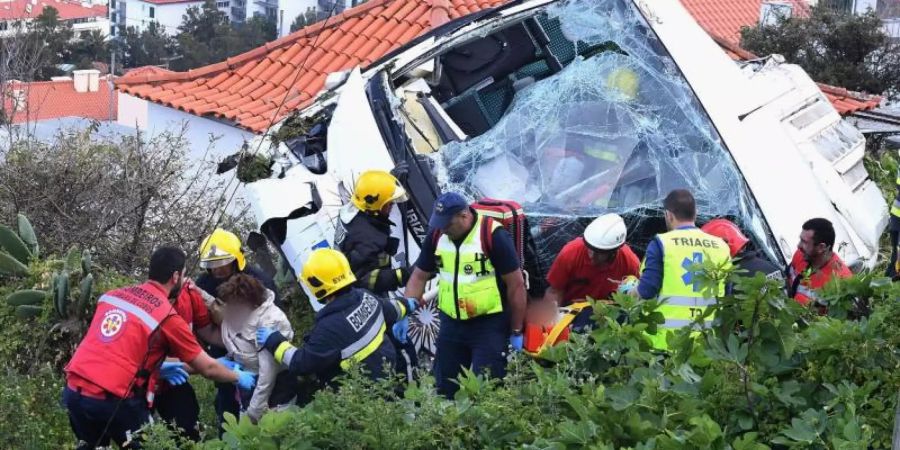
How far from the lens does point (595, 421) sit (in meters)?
4.03

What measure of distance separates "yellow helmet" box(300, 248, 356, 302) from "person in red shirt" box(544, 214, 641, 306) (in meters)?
1.39

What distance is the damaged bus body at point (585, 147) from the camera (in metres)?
7.61

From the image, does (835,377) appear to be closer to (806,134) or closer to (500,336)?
(500,336)

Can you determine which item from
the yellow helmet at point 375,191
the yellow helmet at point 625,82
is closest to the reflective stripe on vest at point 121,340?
the yellow helmet at point 375,191

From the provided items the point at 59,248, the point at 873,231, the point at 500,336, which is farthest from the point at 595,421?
the point at 59,248

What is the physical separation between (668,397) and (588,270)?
2.66m

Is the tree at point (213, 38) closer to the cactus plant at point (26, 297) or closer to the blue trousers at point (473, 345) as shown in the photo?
the cactus plant at point (26, 297)

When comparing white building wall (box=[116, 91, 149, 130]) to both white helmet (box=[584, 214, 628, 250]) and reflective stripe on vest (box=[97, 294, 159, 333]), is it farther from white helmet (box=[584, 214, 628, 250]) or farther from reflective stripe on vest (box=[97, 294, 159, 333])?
reflective stripe on vest (box=[97, 294, 159, 333])

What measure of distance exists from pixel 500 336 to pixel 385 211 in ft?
3.35

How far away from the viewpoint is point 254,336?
252 inches

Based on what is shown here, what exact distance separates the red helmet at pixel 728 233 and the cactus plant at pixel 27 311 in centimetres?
376

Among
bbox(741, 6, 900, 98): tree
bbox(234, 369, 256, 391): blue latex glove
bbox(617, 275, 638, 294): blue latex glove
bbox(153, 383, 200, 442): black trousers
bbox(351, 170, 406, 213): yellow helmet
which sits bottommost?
bbox(153, 383, 200, 442): black trousers

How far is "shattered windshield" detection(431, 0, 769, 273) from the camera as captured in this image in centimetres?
762

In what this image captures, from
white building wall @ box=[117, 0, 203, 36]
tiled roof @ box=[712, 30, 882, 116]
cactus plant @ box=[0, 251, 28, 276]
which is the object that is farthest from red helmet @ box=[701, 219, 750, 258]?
white building wall @ box=[117, 0, 203, 36]
